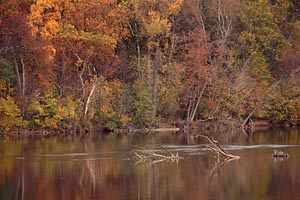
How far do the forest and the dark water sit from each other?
12948 millimetres

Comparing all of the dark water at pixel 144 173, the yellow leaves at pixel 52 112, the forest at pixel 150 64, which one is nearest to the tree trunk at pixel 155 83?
the forest at pixel 150 64

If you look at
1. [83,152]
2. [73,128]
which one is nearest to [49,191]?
[83,152]

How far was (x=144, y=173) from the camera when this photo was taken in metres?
28.0

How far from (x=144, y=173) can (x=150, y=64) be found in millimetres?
33040

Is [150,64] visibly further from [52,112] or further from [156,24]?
[52,112]

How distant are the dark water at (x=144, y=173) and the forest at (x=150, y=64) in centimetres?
1295

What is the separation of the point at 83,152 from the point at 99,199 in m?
15.6

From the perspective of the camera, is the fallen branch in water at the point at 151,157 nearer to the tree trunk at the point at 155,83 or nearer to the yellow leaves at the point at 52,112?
the yellow leaves at the point at 52,112

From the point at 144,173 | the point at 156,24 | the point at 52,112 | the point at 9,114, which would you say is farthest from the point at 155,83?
the point at 144,173

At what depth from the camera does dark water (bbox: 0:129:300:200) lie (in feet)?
75.2

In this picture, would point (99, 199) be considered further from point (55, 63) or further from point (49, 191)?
point (55, 63)

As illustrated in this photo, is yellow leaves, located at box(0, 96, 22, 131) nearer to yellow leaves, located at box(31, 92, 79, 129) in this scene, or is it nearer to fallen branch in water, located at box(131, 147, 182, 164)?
yellow leaves, located at box(31, 92, 79, 129)

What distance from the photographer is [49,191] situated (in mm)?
23703

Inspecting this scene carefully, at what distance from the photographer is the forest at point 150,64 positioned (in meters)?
54.6
